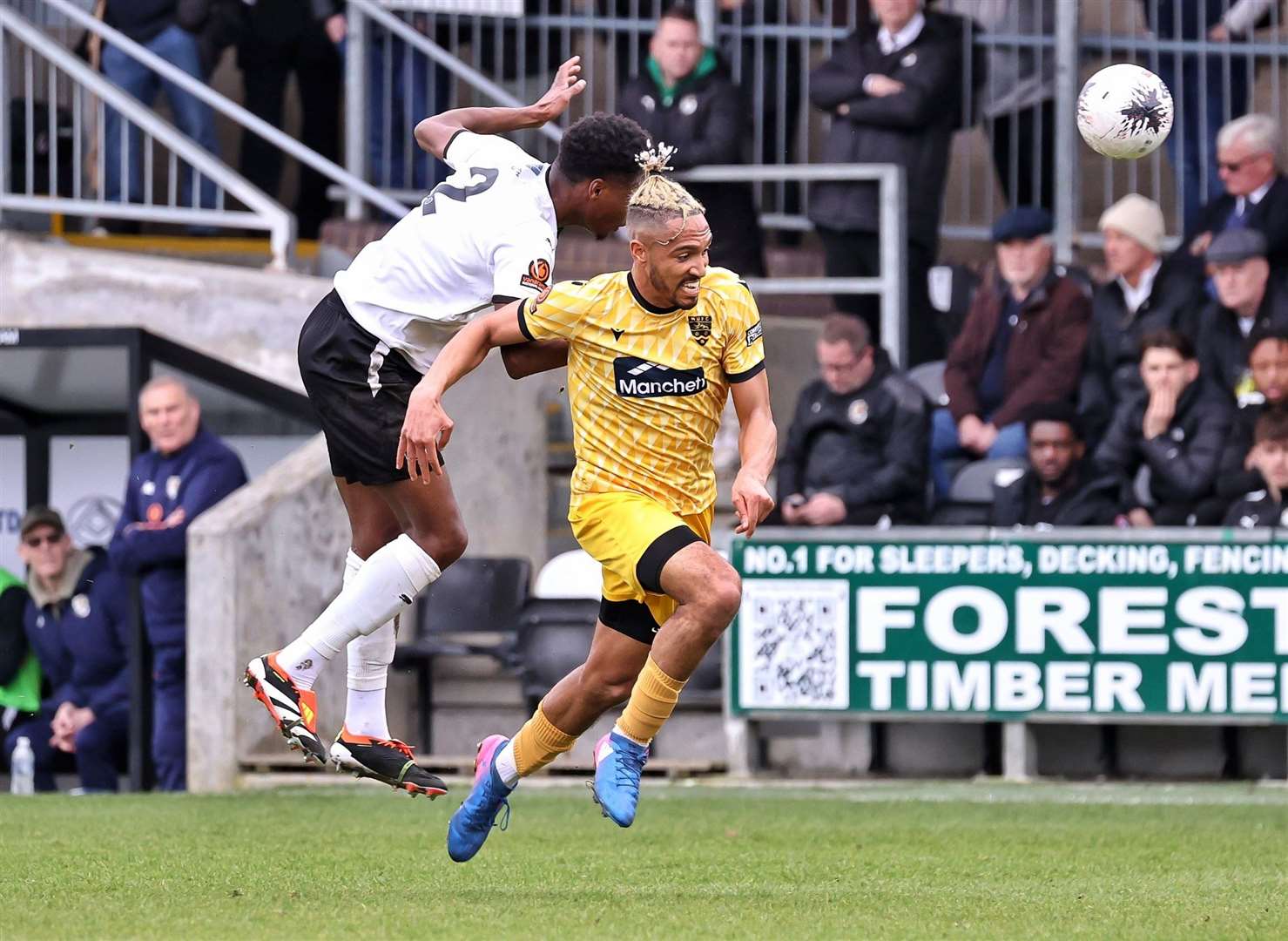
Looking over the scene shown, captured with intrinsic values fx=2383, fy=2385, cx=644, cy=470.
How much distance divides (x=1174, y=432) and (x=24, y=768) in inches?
264

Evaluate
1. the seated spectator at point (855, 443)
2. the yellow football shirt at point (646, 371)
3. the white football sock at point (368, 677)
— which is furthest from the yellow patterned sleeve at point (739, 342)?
the seated spectator at point (855, 443)

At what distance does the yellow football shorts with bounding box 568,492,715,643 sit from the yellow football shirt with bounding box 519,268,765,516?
7 centimetres

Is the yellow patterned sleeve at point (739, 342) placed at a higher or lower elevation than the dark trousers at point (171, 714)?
higher

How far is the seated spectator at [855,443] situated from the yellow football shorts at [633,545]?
5.00m

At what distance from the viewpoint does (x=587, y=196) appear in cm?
793

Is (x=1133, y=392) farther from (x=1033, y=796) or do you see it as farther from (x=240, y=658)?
(x=240, y=658)

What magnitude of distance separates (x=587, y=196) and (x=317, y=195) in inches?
346

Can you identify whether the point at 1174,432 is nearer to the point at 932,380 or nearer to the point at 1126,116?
the point at 932,380

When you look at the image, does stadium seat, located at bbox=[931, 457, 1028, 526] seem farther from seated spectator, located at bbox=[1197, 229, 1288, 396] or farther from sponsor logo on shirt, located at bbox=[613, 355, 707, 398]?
sponsor logo on shirt, located at bbox=[613, 355, 707, 398]

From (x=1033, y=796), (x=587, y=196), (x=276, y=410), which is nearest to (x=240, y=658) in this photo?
(x=276, y=410)

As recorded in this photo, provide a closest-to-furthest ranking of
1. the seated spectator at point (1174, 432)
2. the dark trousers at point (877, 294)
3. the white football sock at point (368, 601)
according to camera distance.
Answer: the white football sock at point (368, 601) → the seated spectator at point (1174, 432) → the dark trousers at point (877, 294)

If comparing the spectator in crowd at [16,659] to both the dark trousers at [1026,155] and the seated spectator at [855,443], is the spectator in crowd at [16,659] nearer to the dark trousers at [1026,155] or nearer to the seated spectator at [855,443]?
the seated spectator at [855,443]

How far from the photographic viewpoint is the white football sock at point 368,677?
27.3ft

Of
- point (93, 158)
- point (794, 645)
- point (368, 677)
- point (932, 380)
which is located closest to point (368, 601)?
point (368, 677)
